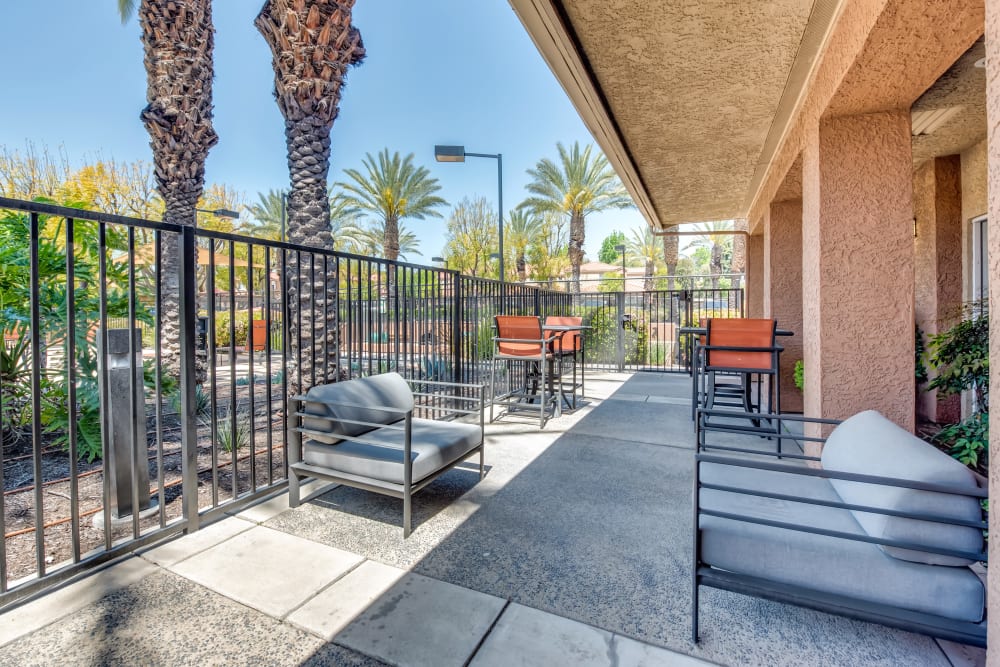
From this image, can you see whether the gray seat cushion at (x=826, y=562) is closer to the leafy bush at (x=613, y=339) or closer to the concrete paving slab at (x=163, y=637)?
the concrete paving slab at (x=163, y=637)

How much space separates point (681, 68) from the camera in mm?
3207

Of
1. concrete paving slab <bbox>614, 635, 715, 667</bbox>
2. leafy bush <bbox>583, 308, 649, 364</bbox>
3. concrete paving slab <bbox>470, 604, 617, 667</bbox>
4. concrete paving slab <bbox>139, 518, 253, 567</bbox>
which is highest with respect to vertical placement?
leafy bush <bbox>583, 308, 649, 364</bbox>

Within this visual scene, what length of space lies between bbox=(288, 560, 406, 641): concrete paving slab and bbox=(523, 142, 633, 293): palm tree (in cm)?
1462

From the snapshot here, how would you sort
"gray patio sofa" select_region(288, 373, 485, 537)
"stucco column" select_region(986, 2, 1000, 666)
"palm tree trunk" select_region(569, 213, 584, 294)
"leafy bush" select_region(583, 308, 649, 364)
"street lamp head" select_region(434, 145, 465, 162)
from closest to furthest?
1. "stucco column" select_region(986, 2, 1000, 666)
2. "gray patio sofa" select_region(288, 373, 485, 537)
3. "street lamp head" select_region(434, 145, 465, 162)
4. "leafy bush" select_region(583, 308, 649, 364)
5. "palm tree trunk" select_region(569, 213, 584, 294)

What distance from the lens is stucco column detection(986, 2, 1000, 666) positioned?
1.17 m

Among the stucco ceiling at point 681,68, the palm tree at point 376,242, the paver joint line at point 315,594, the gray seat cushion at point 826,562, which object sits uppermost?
the palm tree at point 376,242

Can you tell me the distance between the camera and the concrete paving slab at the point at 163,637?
62.6 inches

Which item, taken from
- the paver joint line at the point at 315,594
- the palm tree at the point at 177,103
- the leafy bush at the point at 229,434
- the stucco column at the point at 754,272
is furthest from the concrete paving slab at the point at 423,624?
the stucco column at the point at 754,272

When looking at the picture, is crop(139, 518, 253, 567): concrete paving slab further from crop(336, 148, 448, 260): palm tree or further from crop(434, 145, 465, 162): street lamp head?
crop(336, 148, 448, 260): palm tree

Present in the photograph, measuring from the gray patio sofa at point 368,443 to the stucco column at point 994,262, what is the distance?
2.21 meters

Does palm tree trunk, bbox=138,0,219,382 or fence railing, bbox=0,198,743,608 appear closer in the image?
fence railing, bbox=0,198,743,608

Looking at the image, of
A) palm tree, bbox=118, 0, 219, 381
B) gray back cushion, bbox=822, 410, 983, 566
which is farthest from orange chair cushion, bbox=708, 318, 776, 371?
palm tree, bbox=118, 0, 219, 381

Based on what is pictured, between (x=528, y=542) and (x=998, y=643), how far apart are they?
5.63 ft

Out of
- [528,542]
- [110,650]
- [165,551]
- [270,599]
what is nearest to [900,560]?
[528,542]
